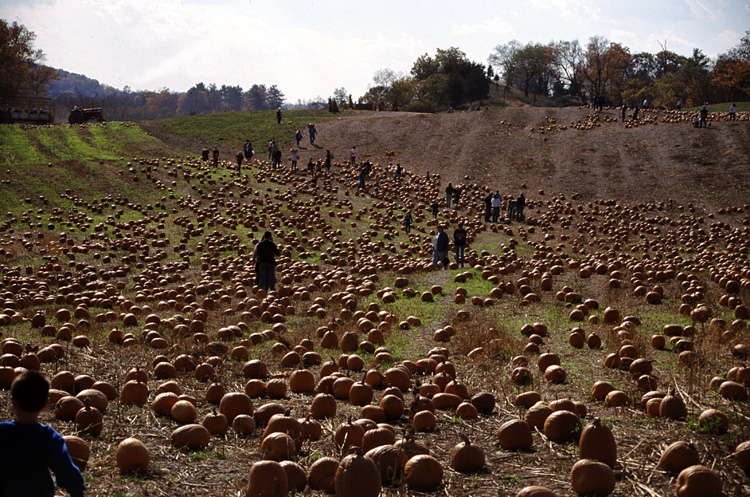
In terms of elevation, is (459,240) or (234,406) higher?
(459,240)

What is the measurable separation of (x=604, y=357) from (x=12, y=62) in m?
93.6

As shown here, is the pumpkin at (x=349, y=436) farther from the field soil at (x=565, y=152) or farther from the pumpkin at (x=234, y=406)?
the field soil at (x=565, y=152)

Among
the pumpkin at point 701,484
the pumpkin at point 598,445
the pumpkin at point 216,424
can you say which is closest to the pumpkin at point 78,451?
the pumpkin at point 216,424

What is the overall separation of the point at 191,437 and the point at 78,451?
40.5 inches

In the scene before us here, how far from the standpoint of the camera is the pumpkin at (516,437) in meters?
5.87

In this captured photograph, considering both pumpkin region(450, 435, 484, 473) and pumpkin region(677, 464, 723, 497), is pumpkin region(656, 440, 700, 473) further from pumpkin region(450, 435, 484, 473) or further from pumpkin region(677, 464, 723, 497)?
pumpkin region(450, 435, 484, 473)

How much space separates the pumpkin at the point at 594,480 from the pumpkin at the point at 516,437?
1.04m

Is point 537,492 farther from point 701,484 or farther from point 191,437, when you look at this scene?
point 191,437

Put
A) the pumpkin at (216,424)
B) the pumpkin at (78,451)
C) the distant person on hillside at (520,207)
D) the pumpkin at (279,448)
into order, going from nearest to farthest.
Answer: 1. the pumpkin at (78,451)
2. the pumpkin at (279,448)
3. the pumpkin at (216,424)
4. the distant person on hillside at (520,207)

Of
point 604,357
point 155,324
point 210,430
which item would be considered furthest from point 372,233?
point 210,430

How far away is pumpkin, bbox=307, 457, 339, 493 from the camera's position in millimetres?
4930

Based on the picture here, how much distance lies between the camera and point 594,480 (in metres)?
4.75

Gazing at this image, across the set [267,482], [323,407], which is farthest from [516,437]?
[267,482]

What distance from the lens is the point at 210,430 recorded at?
634 cm
